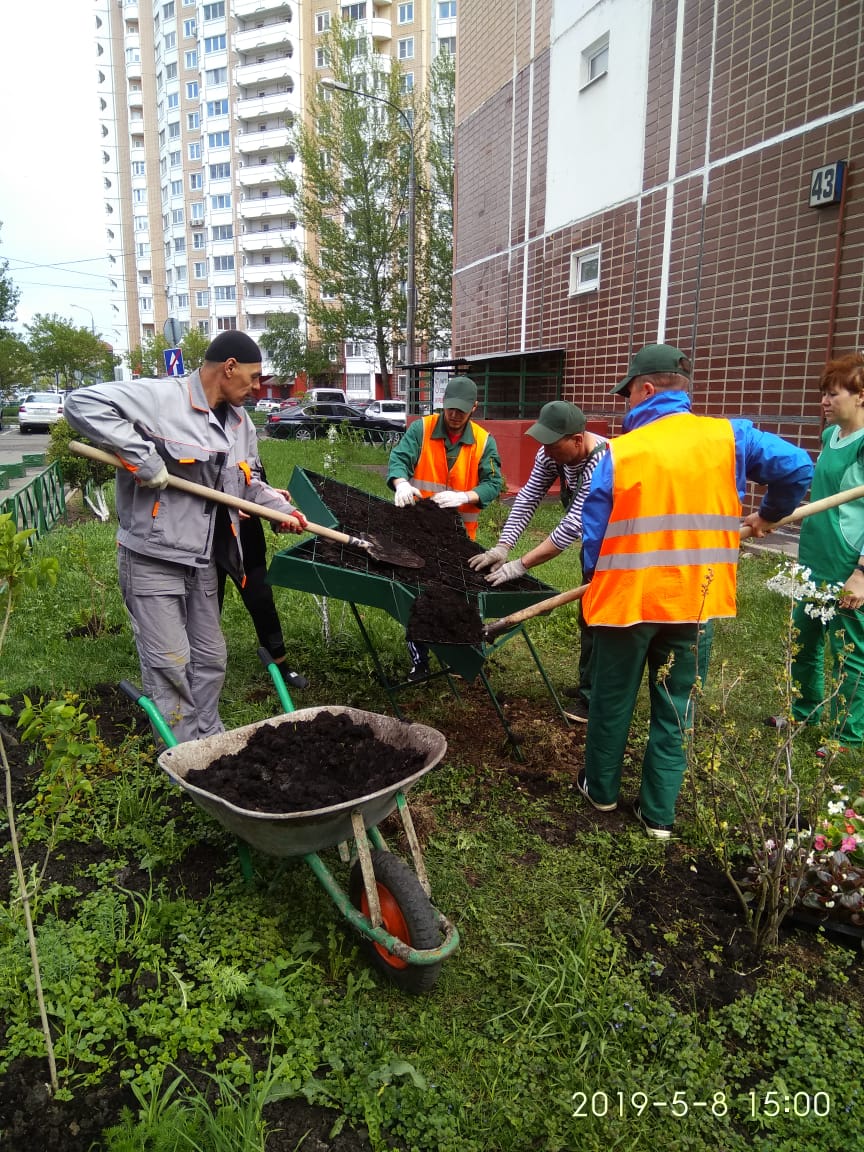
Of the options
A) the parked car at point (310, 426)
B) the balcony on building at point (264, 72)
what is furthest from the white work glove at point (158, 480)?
the balcony on building at point (264, 72)

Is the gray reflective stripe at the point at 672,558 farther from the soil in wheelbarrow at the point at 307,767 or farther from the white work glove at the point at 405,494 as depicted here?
the white work glove at the point at 405,494

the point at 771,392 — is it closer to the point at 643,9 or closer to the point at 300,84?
the point at 643,9

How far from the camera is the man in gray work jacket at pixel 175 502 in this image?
124 inches

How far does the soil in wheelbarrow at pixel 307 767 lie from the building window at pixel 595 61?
1071 centimetres

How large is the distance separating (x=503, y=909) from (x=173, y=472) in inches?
86.1

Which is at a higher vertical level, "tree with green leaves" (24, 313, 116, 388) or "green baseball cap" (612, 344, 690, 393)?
"tree with green leaves" (24, 313, 116, 388)

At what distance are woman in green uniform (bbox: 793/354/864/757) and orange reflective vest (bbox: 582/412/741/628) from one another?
104 centimetres

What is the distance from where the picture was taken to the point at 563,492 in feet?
14.2

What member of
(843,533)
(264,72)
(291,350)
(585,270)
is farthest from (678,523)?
(264,72)

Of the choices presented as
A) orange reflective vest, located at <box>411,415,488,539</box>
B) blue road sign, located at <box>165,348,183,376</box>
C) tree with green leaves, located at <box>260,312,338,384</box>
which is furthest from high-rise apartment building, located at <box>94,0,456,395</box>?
orange reflective vest, located at <box>411,415,488,539</box>

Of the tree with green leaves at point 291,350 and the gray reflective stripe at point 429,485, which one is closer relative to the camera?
the gray reflective stripe at point 429,485

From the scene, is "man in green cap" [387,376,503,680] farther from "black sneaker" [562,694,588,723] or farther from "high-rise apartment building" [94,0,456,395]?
"high-rise apartment building" [94,0,456,395]

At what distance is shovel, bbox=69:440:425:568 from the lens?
10.3ft

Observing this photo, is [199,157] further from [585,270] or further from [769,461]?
[769,461]
